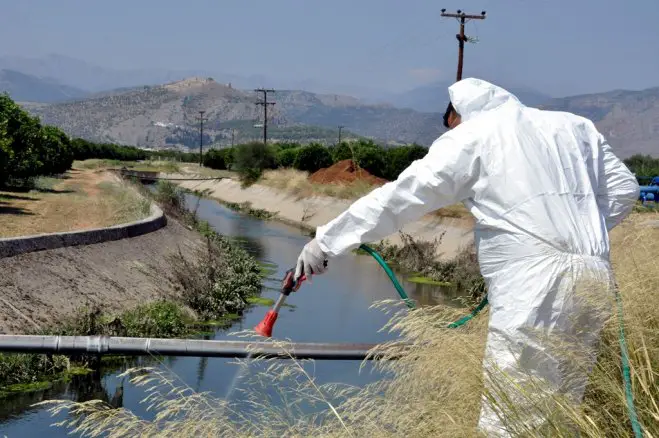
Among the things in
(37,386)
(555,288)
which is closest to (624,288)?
(555,288)

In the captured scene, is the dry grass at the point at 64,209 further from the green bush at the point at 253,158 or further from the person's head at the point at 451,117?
the green bush at the point at 253,158

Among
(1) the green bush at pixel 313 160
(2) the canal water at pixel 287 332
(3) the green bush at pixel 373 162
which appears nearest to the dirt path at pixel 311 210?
(2) the canal water at pixel 287 332

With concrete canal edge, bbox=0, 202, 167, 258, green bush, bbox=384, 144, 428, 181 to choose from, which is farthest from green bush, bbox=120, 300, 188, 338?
green bush, bbox=384, 144, 428, 181

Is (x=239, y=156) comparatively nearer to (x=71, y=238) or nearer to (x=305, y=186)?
(x=305, y=186)

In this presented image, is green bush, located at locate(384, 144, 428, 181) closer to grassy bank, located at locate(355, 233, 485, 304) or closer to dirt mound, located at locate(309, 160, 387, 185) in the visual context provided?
dirt mound, located at locate(309, 160, 387, 185)

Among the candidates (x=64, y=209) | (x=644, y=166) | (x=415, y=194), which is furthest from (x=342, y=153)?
(x=415, y=194)

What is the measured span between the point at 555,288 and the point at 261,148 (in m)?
72.7

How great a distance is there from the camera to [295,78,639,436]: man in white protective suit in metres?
3.34

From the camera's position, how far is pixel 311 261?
12.3 feet

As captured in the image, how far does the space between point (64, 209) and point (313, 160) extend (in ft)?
120

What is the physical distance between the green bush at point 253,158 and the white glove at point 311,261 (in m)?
64.0

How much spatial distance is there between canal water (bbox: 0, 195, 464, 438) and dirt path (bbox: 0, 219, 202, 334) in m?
1.45

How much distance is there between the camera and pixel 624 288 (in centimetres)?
405

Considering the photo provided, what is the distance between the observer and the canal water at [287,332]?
1121 centimetres
